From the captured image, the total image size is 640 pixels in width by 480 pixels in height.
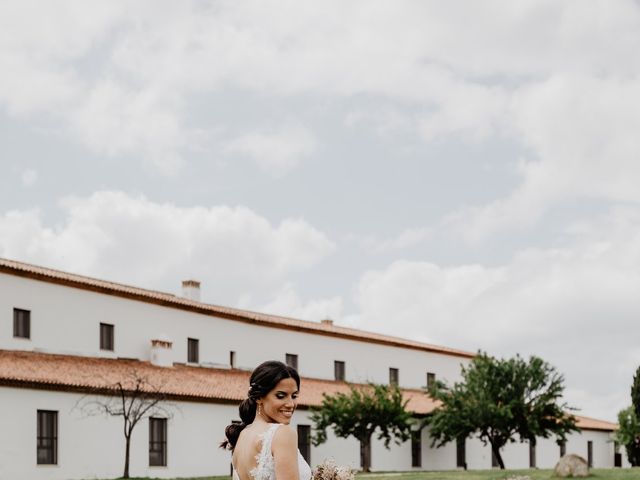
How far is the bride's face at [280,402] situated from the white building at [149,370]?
111 ft

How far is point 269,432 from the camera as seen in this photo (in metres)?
5.46

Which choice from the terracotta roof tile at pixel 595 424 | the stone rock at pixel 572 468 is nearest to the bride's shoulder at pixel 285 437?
the stone rock at pixel 572 468

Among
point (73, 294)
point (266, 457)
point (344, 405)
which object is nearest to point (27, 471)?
point (73, 294)

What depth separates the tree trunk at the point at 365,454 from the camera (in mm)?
51562

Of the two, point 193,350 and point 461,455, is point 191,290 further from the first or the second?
point 461,455

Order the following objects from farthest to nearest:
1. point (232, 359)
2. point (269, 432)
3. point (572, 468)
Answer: point (232, 359) < point (572, 468) < point (269, 432)

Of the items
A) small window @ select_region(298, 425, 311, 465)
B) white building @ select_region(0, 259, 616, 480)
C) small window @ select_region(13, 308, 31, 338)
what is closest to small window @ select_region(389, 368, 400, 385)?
white building @ select_region(0, 259, 616, 480)

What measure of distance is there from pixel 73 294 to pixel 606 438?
4691 centimetres

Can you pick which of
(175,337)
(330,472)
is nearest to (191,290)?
(175,337)

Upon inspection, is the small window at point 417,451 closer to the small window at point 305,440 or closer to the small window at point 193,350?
the small window at point 305,440

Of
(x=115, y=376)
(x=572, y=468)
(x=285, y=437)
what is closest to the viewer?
(x=285, y=437)

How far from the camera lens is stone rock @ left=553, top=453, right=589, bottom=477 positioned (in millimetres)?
38312

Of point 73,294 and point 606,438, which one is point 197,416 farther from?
point 606,438

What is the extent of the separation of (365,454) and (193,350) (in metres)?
9.86
